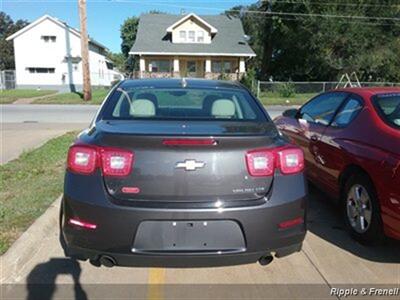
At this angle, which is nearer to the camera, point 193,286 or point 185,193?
point 185,193

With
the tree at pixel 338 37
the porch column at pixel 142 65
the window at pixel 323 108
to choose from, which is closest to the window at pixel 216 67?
the porch column at pixel 142 65

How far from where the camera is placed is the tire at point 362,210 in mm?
4180

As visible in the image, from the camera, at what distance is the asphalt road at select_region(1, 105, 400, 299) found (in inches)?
141

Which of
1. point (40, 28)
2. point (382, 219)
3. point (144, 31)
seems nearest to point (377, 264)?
point (382, 219)

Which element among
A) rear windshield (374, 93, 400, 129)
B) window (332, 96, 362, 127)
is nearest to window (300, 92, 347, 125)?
window (332, 96, 362, 127)

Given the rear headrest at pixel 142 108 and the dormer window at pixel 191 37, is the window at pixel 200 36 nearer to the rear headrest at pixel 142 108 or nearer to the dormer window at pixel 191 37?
the dormer window at pixel 191 37

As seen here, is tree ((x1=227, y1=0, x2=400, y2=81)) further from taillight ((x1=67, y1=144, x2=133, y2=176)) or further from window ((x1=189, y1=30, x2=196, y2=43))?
→ taillight ((x1=67, y1=144, x2=133, y2=176))

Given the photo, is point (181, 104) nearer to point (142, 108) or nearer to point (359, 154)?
point (142, 108)

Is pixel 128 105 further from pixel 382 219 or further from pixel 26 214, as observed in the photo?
pixel 382 219

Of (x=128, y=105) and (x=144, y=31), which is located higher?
(x=144, y=31)

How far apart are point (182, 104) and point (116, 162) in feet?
4.97

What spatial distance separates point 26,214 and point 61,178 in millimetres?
1805

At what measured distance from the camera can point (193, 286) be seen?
12.1 ft

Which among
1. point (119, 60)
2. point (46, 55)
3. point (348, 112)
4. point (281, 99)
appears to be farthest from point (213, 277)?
point (119, 60)
